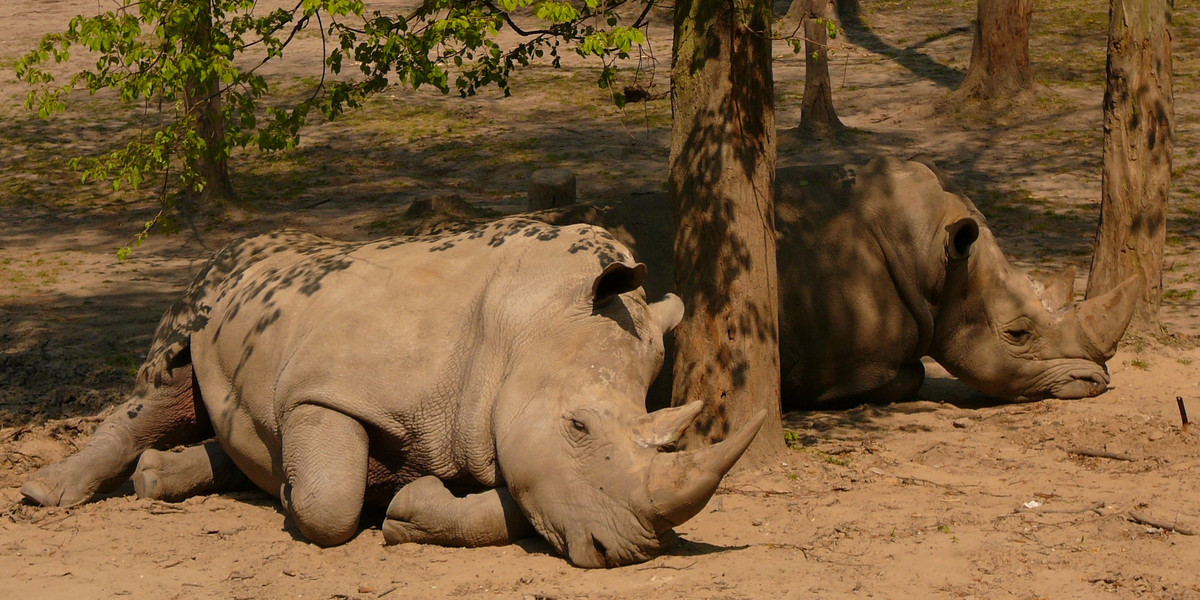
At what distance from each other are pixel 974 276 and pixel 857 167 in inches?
43.1

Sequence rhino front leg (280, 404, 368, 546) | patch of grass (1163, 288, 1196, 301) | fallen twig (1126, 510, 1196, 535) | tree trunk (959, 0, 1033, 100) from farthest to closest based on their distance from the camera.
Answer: tree trunk (959, 0, 1033, 100) < patch of grass (1163, 288, 1196, 301) < rhino front leg (280, 404, 368, 546) < fallen twig (1126, 510, 1196, 535)

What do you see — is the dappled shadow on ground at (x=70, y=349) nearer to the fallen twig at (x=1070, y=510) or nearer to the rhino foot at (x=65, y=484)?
the rhino foot at (x=65, y=484)

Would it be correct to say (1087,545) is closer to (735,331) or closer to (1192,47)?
(735,331)

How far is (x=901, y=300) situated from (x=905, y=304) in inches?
1.6

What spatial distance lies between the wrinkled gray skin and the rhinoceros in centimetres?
224

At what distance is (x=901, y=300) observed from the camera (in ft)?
29.8

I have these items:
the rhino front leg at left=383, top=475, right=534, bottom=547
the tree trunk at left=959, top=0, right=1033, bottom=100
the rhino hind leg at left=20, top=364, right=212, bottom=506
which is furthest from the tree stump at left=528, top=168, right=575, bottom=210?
the tree trunk at left=959, top=0, right=1033, bottom=100

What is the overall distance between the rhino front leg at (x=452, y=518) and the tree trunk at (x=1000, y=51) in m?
13.6

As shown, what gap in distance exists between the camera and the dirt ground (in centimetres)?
593

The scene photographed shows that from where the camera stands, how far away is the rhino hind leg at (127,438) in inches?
292

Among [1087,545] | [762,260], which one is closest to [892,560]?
[1087,545]

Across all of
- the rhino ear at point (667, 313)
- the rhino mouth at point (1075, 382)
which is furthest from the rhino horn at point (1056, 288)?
the rhino ear at point (667, 313)

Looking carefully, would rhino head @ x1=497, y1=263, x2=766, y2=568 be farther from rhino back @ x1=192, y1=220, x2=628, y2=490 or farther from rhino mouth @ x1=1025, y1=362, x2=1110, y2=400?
rhino mouth @ x1=1025, y1=362, x2=1110, y2=400

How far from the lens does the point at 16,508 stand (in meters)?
7.21
